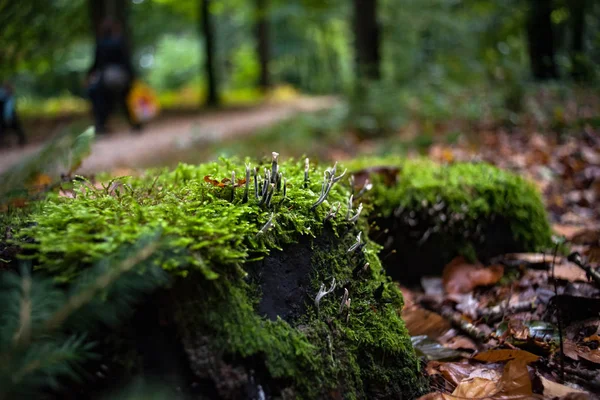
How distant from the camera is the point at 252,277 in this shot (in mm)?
1586

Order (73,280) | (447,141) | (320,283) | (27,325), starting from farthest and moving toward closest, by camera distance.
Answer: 1. (447,141)
2. (320,283)
3. (73,280)
4. (27,325)

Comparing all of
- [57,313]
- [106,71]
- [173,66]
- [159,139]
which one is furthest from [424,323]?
[173,66]

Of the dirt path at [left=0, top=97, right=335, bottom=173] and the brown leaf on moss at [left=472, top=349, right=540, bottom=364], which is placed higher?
the dirt path at [left=0, top=97, right=335, bottom=173]

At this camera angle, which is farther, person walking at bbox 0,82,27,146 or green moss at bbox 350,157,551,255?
person walking at bbox 0,82,27,146

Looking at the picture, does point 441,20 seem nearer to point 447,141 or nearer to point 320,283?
point 447,141

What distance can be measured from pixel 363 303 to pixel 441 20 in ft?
42.2

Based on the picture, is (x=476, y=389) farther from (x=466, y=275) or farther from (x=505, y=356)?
(x=466, y=275)

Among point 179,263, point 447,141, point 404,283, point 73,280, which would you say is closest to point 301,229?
point 179,263

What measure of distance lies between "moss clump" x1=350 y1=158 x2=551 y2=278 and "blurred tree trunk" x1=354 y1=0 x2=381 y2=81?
6473mm

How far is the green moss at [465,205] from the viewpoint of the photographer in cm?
305

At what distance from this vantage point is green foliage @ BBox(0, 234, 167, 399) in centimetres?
97

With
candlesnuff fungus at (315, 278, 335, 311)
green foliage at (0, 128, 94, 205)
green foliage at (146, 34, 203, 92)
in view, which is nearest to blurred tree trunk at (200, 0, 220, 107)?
green foliage at (146, 34, 203, 92)

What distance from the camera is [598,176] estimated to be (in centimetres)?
464

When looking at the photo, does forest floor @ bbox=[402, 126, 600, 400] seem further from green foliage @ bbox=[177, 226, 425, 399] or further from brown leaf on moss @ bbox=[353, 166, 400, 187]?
brown leaf on moss @ bbox=[353, 166, 400, 187]
